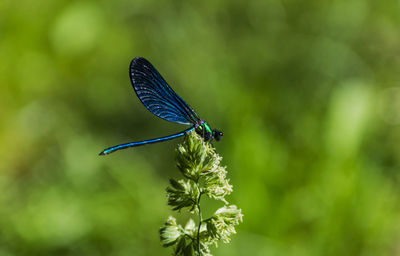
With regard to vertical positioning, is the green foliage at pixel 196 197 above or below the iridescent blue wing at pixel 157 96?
below

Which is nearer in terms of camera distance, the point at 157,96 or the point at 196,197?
the point at 196,197

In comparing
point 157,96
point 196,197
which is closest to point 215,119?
point 157,96

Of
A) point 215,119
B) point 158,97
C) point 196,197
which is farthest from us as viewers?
point 215,119

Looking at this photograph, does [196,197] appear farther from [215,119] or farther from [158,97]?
[215,119]

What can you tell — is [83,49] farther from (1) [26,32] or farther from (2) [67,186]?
(2) [67,186]

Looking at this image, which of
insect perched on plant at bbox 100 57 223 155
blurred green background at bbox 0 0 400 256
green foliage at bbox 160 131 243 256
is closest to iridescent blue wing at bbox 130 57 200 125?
insect perched on plant at bbox 100 57 223 155

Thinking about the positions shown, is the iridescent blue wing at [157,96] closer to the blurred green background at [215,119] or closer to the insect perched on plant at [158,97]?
the insect perched on plant at [158,97]

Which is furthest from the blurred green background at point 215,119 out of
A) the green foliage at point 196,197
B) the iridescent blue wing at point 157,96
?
the green foliage at point 196,197
